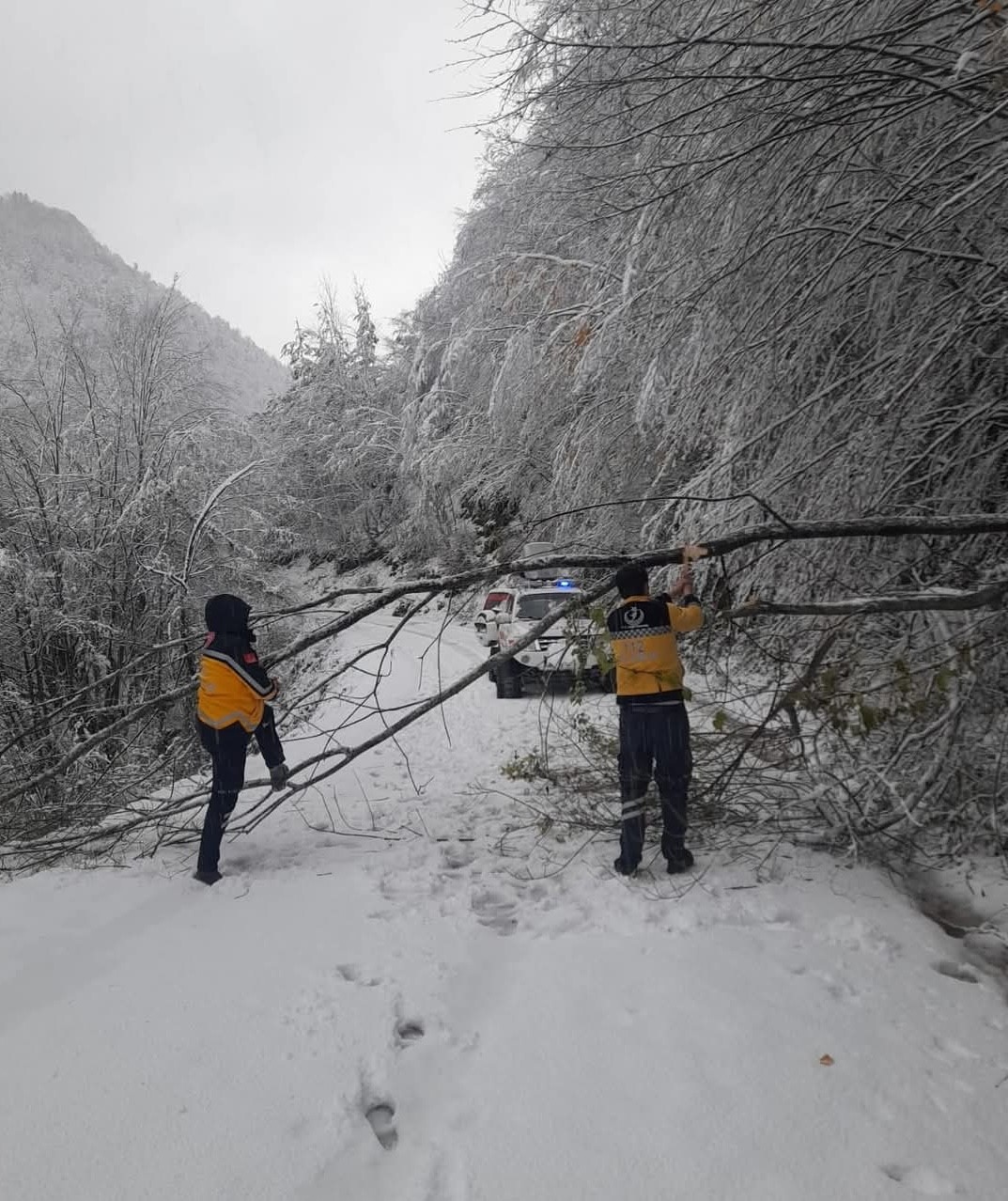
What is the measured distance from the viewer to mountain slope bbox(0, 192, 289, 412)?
16.2 meters

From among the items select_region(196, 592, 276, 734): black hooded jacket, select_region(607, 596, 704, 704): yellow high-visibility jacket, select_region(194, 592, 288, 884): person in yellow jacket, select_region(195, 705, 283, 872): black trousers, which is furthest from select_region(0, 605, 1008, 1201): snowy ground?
select_region(607, 596, 704, 704): yellow high-visibility jacket

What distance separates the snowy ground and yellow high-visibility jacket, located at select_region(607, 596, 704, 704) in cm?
119

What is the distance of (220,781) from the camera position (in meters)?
4.35

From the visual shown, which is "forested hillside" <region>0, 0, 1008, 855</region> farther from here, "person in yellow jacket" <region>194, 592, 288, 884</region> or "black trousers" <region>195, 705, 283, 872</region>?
"black trousers" <region>195, 705, 283, 872</region>

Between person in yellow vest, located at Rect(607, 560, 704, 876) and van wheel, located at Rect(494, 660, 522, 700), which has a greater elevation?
person in yellow vest, located at Rect(607, 560, 704, 876)

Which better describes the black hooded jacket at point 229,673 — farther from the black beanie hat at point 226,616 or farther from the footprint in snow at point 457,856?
the footprint in snow at point 457,856

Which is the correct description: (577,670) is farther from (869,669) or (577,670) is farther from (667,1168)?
(667,1168)

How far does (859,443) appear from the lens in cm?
383

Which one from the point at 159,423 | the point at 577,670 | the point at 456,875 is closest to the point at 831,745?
the point at 577,670

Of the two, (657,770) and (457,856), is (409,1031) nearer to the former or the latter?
(457,856)

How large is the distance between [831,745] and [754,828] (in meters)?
0.82

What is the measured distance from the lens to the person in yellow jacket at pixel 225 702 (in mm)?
4309

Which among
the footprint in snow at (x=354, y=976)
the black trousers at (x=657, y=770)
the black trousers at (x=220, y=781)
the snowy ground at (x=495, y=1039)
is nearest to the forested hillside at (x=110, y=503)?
the black trousers at (x=220, y=781)

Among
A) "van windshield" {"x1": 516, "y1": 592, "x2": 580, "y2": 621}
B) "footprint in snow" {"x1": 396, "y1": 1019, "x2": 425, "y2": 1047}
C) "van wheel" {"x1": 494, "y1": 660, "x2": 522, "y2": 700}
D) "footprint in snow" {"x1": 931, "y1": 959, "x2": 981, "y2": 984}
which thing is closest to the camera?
"footprint in snow" {"x1": 396, "y1": 1019, "x2": 425, "y2": 1047}
